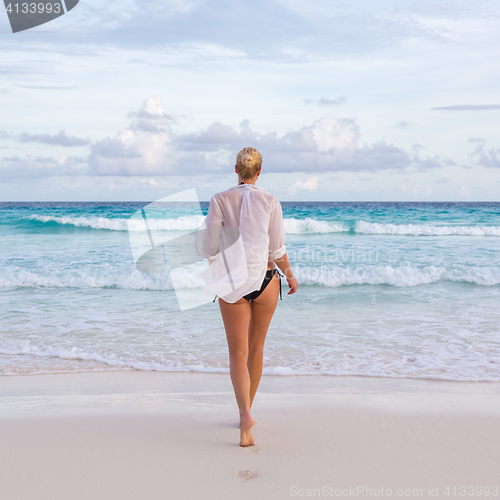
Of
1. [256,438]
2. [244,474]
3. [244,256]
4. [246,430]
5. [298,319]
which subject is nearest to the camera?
[244,474]

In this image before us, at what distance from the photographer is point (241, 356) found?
2824 millimetres

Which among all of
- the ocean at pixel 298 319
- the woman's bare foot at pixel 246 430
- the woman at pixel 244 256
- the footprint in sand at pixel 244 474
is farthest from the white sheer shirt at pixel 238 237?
the ocean at pixel 298 319

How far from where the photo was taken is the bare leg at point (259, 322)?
9.21 feet

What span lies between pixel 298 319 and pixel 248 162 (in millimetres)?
4392

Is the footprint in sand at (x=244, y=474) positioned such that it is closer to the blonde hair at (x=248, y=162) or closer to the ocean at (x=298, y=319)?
the blonde hair at (x=248, y=162)

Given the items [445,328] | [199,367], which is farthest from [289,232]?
[199,367]

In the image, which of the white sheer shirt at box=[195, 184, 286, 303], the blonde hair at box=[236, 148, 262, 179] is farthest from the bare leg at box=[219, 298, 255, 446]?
the blonde hair at box=[236, 148, 262, 179]

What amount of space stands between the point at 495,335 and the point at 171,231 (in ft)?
70.9

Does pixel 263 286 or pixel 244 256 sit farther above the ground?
pixel 244 256

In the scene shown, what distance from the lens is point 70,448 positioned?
2.86 m

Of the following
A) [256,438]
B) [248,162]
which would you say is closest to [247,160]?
[248,162]

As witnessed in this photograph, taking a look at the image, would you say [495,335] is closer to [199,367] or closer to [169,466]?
[199,367]

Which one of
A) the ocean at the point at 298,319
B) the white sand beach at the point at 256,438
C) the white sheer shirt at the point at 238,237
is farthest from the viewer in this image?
the ocean at the point at 298,319

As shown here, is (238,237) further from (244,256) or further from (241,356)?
(241,356)
